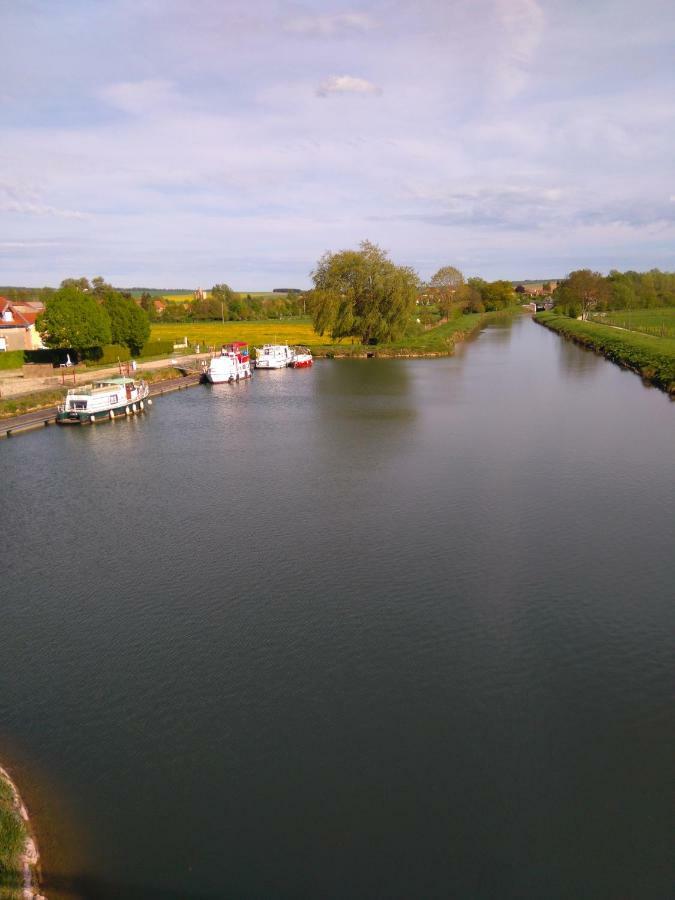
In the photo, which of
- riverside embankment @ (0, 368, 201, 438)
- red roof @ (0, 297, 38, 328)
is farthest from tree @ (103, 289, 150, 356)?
red roof @ (0, 297, 38, 328)

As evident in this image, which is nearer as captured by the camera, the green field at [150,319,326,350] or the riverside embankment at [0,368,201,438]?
the riverside embankment at [0,368,201,438]

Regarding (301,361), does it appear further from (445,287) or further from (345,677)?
(445,287)

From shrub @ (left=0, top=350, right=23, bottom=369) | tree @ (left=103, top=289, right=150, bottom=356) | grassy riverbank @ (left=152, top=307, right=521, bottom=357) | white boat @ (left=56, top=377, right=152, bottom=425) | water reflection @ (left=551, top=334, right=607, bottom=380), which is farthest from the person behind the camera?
grassy riverbank @ (left=152, top=307, right=521, bottom=357)

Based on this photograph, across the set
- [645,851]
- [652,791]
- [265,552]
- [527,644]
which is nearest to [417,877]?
[645,851]

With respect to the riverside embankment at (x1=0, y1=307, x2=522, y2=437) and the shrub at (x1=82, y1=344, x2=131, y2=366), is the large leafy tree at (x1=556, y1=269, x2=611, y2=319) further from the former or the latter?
the shrub at (x1=82, y1=344, x2=131, y2=366)

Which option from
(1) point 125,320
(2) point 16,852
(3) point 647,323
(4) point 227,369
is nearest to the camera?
(2) point 16,852

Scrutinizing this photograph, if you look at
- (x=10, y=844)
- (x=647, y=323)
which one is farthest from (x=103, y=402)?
(x=647, y=323)
